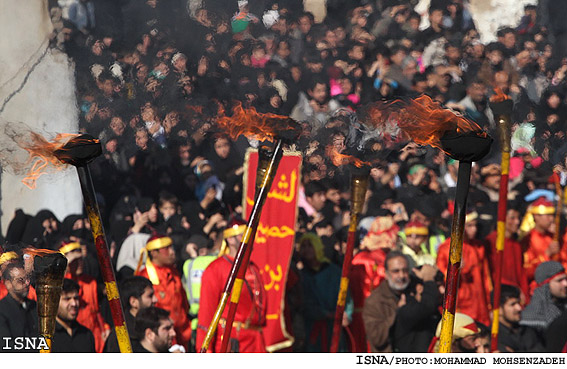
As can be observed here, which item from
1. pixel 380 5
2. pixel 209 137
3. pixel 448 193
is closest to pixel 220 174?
pixel 209 137

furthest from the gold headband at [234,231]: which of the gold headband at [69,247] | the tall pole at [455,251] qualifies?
the tall pole at [455,251]

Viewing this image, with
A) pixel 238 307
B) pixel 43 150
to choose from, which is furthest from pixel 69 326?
pixel 43 150

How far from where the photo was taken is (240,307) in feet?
20.3

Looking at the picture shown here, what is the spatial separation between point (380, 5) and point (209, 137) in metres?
1.91

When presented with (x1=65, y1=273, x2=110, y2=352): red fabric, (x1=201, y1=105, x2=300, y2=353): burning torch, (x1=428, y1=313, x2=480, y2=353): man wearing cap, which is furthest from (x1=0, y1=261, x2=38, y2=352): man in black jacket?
(x1=428, y1=313, x2=480, y2=353): man wearing cap

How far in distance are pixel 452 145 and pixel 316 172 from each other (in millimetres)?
3283

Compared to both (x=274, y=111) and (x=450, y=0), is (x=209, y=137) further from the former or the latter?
(x=450, y=0)

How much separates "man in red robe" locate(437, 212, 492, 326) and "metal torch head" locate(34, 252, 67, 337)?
3.45m

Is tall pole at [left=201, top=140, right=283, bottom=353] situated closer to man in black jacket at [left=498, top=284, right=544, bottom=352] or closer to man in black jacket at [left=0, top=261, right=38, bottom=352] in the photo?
man in black jacket at [left=0, top=261, right=38, bottom=352]

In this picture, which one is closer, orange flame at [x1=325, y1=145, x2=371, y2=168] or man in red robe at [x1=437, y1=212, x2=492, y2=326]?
orange flame at [x1=325, y1=145, x2=371, y2=168]

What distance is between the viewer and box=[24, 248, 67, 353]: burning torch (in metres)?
3.55

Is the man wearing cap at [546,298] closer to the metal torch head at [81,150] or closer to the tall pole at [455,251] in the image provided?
the tall pole at [455,251]

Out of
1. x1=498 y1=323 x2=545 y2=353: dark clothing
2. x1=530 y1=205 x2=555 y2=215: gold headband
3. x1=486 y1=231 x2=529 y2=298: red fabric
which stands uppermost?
x1=530 y1=205 x2=555 y2=215: gold headband

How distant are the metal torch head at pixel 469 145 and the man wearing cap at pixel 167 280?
308cm
